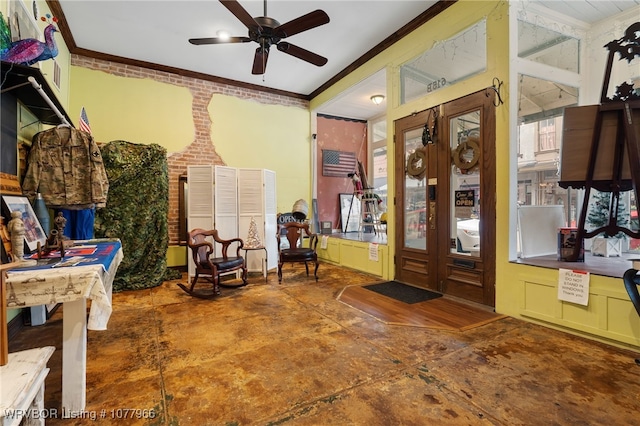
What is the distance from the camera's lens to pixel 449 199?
3.71m

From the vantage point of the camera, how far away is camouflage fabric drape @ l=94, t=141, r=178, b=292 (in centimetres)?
431

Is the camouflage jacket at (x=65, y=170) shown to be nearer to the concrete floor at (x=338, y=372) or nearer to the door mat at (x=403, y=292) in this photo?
the concrete floor at (x=338, y=372)

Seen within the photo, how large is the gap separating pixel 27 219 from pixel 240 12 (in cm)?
236

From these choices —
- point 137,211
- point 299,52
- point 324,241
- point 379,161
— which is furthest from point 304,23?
point 379,161

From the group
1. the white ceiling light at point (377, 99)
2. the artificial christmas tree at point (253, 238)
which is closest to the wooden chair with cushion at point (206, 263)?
the artificial christmas tree at point (253, 238)

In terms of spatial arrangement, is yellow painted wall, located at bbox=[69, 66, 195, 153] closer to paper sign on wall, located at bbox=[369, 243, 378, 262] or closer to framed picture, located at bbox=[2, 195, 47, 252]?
framed picture, located at bbox=[2, 195, 47, 252]

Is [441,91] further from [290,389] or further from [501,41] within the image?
[290,389]

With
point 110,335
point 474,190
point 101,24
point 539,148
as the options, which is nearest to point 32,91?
point 110,335

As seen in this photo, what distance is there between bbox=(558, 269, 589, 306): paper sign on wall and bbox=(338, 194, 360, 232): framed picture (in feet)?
14.9

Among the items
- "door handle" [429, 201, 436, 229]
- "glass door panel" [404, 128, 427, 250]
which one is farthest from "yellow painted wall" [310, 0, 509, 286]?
"door handle" [429, 201, 436, 229]

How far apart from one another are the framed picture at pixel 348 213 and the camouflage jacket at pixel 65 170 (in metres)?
4.91

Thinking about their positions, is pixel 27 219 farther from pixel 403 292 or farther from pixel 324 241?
pixel 324 241

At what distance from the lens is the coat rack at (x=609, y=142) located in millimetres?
2316

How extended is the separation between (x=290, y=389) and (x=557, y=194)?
409cm
